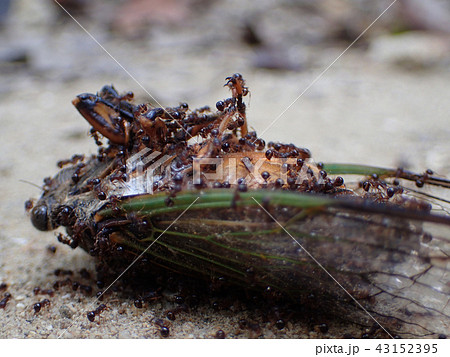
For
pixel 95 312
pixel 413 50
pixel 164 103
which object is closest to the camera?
pixel 95 312

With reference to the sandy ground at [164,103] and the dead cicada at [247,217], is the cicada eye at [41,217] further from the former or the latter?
the sandy ground at [164,103]

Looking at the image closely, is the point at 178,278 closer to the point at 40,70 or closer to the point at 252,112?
the point at 252,112

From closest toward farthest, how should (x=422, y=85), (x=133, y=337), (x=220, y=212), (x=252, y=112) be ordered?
(x=220, y=212), (x=133, y=337), (x=252, y=112), (x=422, y=85)

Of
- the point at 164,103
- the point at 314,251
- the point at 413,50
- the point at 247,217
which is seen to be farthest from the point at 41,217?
the point at 413,50

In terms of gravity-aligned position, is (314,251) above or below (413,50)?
below

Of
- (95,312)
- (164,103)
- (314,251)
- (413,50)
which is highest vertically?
(413,50)

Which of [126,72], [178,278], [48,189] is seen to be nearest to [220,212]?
[178,278]

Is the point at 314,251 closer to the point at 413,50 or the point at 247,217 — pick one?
the point at 247,217

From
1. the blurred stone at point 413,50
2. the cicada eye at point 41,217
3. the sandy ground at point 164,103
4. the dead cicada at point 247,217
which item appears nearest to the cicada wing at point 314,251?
the dead cicada at point 247,217
